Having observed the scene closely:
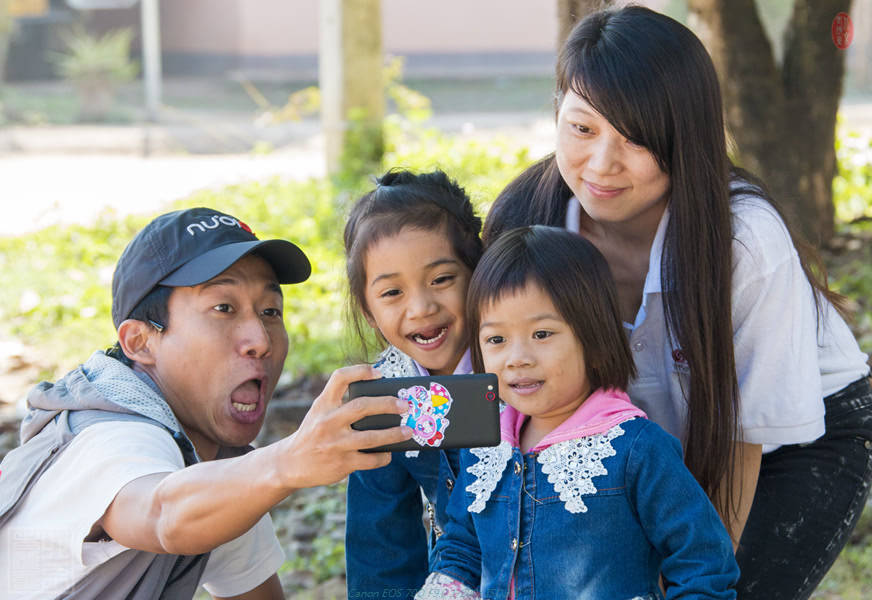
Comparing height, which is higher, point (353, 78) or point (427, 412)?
point (353, 78)

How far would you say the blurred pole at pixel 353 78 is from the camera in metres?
8.23

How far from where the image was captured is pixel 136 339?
8.63 ft

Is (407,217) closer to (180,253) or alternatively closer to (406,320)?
(406,320)

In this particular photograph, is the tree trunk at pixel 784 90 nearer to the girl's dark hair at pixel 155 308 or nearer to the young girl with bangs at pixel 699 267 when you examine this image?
the young girl with bangs at pixel 699 267

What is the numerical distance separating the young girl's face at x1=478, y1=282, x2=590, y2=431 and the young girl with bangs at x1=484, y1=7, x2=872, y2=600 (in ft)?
1.06

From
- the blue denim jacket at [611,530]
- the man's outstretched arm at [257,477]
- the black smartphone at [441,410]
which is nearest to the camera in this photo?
the man's outstretched arm at [257,477]

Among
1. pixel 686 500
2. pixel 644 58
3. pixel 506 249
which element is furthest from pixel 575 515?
pixel 644 58

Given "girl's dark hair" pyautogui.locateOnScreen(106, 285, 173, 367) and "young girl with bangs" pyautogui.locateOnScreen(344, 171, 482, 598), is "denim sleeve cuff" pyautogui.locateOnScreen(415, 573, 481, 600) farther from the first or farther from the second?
"girl's dark hair" pyautogui.locateOnScreen(106, 285, 173, 367)

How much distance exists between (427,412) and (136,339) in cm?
90

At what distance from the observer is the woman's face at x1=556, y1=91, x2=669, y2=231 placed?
248 cm

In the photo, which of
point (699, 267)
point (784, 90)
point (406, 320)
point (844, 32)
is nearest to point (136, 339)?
point (406, 320)

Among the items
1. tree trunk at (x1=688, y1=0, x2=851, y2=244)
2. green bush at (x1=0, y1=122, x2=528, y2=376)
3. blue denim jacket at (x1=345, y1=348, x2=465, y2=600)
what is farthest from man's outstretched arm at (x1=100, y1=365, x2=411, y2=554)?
tree trunk at (x1=688, y1=0, x2=851, y2=244)

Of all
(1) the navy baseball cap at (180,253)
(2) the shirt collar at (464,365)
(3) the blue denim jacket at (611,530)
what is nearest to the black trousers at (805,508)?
(3) the blue denim jacket at (611,530)

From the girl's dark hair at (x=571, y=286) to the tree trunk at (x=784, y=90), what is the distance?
4.03 metres
